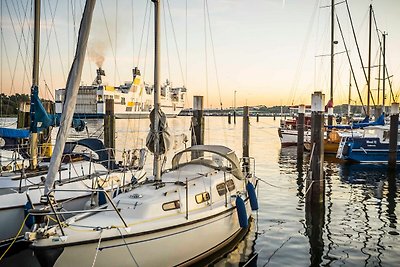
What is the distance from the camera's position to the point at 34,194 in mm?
11672

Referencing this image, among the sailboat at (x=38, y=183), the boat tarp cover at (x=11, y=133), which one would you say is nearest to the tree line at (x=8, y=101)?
the boat tarp cover at (x=11, y=133)

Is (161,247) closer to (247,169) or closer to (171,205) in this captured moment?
(171,205)

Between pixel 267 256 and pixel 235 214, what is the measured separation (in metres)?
1.47

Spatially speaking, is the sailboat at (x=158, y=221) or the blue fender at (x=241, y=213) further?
the blue fender at (x=241, y=213)

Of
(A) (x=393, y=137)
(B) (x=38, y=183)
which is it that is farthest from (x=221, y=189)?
(A) (x=393, y=137)

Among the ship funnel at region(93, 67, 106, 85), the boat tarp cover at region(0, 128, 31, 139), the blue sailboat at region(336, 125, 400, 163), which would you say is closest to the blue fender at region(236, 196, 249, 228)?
the boat tarp cover at region(0, 128, 31, 139)

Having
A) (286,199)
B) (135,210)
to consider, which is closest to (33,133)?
(135,210)

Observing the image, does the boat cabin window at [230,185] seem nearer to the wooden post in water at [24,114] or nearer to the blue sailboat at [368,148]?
the wooden post in water at [24,114]

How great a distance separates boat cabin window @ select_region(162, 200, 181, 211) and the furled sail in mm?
2739

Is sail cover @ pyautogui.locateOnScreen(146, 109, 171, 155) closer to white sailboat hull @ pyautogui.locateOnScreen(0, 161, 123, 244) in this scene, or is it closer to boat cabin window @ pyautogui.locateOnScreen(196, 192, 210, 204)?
boat cabin window @ pyautogui.locateOnScreen(196, 192, 210, 204)

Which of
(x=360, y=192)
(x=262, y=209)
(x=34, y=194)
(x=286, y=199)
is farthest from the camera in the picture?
(x=360, y=192)

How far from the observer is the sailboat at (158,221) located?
772 centimetres

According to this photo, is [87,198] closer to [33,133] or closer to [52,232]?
[33,133]

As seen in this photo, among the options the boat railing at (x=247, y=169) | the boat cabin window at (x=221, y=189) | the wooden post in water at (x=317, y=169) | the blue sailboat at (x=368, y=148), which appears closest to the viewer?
the boat cabin window at (x=221, y=189)
